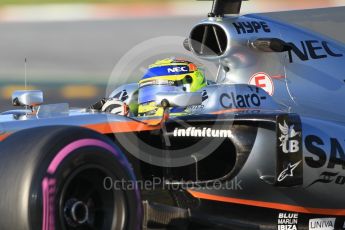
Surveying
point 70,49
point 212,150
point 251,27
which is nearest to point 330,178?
point 212,150

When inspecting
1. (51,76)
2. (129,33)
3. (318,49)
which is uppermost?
(318,49)

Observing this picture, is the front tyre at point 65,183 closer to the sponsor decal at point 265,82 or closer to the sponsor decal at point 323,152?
the sponsor decal at point 323,152

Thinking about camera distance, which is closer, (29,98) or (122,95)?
(29,98)

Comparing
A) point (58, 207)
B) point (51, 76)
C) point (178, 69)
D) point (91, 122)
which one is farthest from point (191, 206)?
point (51, 76)

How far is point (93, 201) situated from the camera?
291 centimetres

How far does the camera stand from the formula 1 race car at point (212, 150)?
2725mm

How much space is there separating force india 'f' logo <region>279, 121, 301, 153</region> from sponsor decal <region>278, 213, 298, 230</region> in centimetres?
41

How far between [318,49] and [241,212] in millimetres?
1673

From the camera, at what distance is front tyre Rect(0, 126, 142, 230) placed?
259 centimetres

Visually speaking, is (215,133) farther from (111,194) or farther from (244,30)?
(244,30)

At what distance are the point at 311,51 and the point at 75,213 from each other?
266 centimetres

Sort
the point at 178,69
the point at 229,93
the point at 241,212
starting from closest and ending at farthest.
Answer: the point at 241,212 < the point at 229,93 < the point at 178,69

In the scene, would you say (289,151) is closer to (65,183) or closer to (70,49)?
(65,183)

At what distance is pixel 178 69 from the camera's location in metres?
5.45
